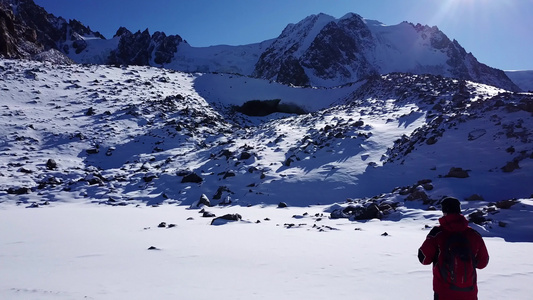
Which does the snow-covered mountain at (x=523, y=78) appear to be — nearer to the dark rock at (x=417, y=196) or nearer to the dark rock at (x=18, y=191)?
the dark rock at (x=417, y=196)

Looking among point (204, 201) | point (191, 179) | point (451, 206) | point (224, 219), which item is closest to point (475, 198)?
point (224, 219)

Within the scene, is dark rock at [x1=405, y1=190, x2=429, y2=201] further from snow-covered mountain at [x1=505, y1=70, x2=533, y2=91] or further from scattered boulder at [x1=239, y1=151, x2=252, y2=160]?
snow-covered mountain at [x1=505, y1=70, x2=533, y2=91]

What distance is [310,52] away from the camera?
3546 inches

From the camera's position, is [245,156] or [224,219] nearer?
[224,219]

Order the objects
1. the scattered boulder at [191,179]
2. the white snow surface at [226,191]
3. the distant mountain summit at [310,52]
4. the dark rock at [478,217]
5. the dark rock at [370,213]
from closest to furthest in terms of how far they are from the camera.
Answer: the white snow surface at [226,191] < the dark rock at [478,217] < the dark rock at [370,213] < the scattered boulder at [191,179] < the distant mountain summit at [310,52]

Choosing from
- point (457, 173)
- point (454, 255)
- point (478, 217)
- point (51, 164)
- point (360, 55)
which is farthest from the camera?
point (360, 55)

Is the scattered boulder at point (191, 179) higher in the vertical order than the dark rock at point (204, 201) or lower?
higher

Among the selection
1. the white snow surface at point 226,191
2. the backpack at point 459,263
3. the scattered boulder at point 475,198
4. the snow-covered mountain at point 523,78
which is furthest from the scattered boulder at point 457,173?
the snow-covered mountain at point 523,78

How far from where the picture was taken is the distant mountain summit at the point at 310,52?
288 ft

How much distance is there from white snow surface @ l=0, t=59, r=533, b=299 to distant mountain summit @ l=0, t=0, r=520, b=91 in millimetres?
55233

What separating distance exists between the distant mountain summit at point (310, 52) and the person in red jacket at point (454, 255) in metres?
79.6

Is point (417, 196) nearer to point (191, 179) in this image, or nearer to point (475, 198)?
Result: point (475, 198)

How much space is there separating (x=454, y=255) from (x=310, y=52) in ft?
300

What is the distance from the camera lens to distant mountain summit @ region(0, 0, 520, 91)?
87.8 meters
